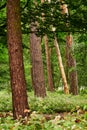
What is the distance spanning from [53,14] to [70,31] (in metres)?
0.89

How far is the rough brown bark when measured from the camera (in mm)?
8820

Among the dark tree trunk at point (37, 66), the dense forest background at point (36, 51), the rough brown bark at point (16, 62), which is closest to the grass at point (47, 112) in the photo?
the dense forest background at point (36, 51)

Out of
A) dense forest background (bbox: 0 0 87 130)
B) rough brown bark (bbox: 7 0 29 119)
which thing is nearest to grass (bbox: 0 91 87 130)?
dense forest background (bbox: 0 0 87 130)

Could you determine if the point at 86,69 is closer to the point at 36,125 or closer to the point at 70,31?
the point at 70,31

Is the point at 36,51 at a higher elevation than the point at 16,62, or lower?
lower

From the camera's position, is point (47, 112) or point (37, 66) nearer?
point (47, 112)

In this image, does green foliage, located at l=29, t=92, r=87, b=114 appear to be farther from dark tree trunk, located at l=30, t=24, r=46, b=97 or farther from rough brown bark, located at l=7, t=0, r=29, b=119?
rough brown bark, located at l=7, t=0, r=29, b=119

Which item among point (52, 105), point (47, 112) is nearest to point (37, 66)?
point (52, 105)

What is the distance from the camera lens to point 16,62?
8.93 m

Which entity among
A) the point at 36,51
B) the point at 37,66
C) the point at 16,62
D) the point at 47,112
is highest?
the point at 16,62

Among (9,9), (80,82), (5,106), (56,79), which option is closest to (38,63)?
(5,106)

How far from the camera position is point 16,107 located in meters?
8.84

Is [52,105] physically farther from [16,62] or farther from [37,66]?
[16,62]

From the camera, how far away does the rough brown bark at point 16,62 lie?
28.9 feet
